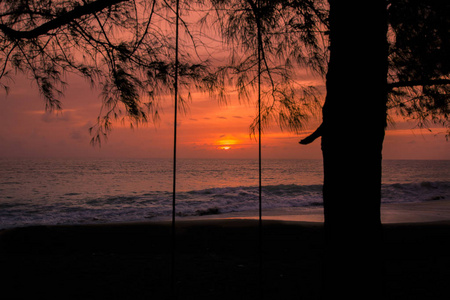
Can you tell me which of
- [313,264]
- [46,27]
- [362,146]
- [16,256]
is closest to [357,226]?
[362,146]

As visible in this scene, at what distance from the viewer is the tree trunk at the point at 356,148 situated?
1886mm

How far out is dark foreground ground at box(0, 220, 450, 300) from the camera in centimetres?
289

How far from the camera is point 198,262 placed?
12.5ft

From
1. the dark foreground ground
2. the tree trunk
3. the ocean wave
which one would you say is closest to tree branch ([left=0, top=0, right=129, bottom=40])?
the tree trunk

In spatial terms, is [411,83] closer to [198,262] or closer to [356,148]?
[356,148]

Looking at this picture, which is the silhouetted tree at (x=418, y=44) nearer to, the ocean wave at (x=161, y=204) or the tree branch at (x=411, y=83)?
the tree branch at (x=411, y=83)

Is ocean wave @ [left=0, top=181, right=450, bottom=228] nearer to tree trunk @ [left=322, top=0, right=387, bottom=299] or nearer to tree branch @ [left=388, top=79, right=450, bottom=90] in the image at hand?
tree branch @ [left=388, top=79, right=450, bottom=90]

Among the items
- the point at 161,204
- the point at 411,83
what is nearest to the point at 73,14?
the point at 411,83

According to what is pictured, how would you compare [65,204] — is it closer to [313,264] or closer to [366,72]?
[313,264]

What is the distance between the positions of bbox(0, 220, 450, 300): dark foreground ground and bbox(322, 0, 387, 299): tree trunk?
504 mm

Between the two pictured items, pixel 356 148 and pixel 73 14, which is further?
pixel 73 14

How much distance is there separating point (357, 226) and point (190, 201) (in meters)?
11.8

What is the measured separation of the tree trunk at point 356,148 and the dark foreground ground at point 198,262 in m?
0.50

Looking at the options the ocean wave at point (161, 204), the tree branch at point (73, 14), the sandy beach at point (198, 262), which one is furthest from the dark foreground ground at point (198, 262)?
the ocean wave at point (161, 204)
